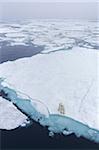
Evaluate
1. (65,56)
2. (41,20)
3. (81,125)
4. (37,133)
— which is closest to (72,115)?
(81,125)

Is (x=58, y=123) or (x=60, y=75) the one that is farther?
(x=60, y=75)

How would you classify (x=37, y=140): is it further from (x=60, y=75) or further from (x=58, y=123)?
(x=60, y=75)

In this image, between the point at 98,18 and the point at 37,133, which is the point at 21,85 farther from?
the point at 98,18

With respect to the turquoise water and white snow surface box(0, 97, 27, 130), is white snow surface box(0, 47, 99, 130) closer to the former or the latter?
the turquoise water

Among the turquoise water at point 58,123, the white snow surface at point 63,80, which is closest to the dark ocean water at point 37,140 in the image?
the turquoise water at point 58,123

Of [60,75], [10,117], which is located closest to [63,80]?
A: [60,75]

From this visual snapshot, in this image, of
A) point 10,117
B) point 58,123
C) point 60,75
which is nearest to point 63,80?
point 60,75

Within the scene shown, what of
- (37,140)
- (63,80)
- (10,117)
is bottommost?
(37,140)

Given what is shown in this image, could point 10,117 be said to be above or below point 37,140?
above
